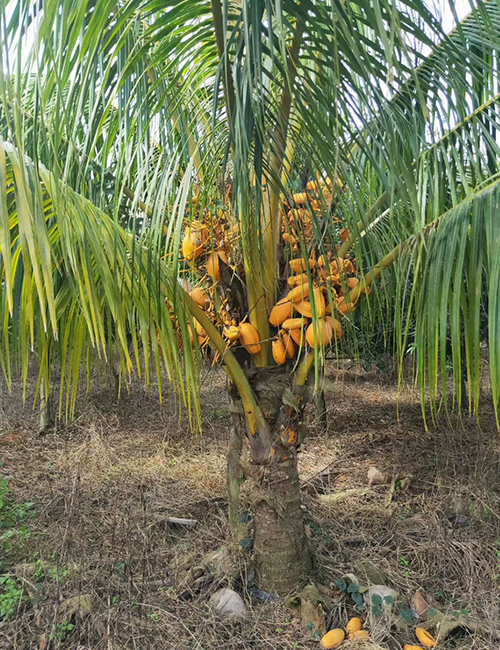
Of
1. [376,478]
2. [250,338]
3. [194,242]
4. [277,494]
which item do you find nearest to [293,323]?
[250,338]

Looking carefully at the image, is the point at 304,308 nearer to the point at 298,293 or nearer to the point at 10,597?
the point at 298,293

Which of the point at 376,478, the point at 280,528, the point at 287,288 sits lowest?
the point at 376,478

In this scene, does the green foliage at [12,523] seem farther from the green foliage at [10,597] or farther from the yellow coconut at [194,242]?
the yellow coconut at [194,242]

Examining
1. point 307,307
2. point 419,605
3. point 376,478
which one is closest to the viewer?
point 307,307

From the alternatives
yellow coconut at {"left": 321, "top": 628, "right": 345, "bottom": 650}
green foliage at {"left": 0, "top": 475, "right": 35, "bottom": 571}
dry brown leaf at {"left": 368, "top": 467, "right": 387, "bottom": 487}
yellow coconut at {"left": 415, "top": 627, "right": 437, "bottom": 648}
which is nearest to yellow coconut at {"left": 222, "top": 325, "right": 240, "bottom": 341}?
yellow coconut at {"left": 321, "top": 628, "right": 345, "bottom": 650}

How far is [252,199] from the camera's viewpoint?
1439 mm

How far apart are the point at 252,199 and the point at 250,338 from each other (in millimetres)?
540

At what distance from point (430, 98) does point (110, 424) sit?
3718mm

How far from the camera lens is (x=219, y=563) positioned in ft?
6.86

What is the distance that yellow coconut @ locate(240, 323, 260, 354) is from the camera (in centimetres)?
178

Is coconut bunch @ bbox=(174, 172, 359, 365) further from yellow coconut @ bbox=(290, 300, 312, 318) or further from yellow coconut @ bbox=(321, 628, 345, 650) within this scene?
yellow coconut @ bbox=(321, 628, 345, 650)

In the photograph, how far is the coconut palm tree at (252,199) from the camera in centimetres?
97

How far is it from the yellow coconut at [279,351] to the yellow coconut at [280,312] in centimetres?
7

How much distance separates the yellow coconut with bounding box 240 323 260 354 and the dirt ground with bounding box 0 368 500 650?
27.4 inches
